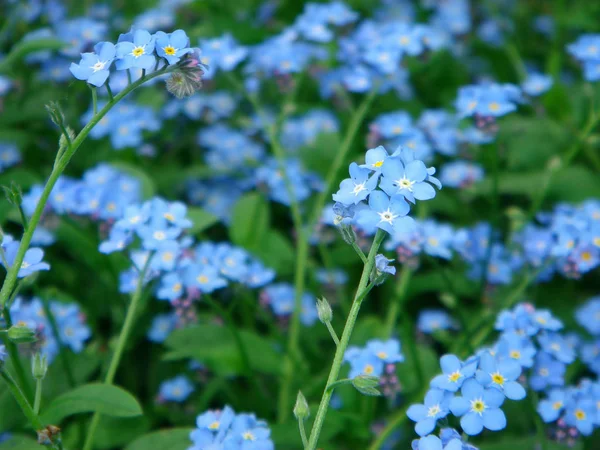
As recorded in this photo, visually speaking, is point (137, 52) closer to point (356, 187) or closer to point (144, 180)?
point (356, 187)

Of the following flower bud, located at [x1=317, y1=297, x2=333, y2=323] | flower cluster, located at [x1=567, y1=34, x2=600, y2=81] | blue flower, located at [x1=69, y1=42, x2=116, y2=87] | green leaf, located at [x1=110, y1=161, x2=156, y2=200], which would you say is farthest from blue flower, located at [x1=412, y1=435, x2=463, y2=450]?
flower cluster, located at [x1=567, y1=34, x2=600, y2=81]

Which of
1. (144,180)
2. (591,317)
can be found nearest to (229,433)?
(144,180)

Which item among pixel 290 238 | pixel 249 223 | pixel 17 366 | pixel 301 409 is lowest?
pixel 290 238

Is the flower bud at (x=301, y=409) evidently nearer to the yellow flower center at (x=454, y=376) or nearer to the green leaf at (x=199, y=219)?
the yellow flower center at (x=454, y=376)

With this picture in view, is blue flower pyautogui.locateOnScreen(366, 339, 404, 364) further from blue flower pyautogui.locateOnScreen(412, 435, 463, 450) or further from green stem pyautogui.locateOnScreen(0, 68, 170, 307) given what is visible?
green stem pyautogui.locateOnScreen(0, 68, 170, 307)

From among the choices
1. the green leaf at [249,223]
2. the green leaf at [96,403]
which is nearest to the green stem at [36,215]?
the green leaf at [96,403]
